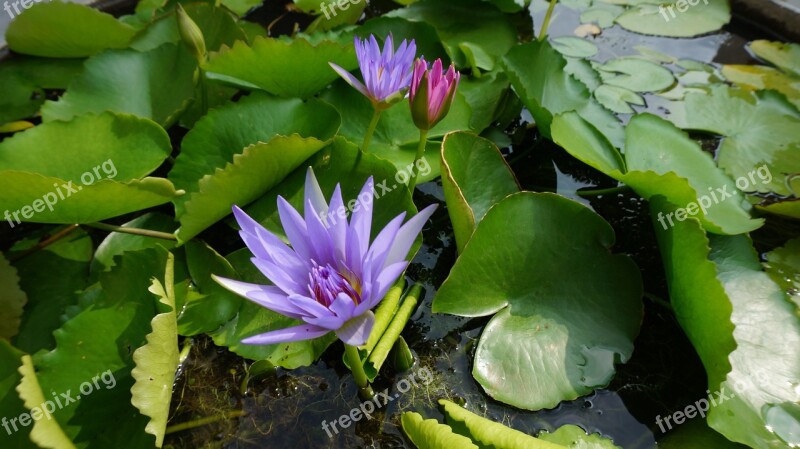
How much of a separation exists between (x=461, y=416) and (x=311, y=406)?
37cm

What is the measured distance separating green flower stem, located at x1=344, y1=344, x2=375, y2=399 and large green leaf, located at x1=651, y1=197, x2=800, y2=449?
723mm

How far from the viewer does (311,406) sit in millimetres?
1252

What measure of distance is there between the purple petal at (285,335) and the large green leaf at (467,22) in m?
1.45

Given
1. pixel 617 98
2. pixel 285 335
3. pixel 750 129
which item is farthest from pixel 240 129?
pixel 750 129

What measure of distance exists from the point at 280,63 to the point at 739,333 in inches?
53.9

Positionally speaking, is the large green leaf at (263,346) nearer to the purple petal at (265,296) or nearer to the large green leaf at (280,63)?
the purple petal at (265,296)

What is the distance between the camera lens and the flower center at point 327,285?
97 cm

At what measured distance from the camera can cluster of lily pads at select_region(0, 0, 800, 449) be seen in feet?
3.47

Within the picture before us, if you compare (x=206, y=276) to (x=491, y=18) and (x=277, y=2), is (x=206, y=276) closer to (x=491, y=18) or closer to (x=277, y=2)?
(x=491, y=18)

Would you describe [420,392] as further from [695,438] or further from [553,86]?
[553,86]

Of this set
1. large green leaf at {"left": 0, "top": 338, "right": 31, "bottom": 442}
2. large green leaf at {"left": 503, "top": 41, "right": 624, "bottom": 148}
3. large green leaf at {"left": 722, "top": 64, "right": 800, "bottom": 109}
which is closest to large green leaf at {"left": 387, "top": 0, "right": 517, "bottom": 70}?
large green leaf at {"left": 503, "top": 41, "right": 624, "bottom": 148}

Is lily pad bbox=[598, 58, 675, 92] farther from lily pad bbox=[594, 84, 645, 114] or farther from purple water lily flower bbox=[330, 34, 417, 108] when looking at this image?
purple water lily flower bbox=[330, 34, 417, 108]

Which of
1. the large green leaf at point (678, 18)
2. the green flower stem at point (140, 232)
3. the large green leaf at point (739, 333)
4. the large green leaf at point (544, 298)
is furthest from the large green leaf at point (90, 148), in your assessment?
the large green leaf at point (678, 18)

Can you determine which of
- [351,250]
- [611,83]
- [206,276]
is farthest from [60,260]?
[611,83]
